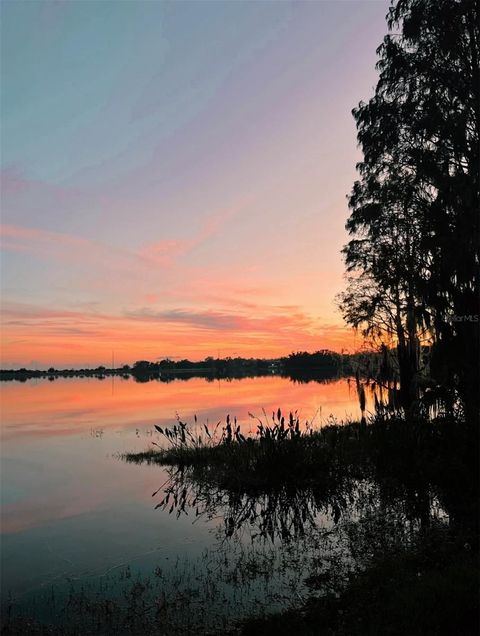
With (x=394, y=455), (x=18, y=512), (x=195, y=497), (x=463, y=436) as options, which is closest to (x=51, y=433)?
(x=18, y=512)

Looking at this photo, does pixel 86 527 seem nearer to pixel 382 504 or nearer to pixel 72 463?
pixel 382 504

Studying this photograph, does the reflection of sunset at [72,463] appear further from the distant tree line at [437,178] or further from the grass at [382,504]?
the distant tree line at [437,178]

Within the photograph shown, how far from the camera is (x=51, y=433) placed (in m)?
31.7

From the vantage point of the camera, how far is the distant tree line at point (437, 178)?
49.0 feet

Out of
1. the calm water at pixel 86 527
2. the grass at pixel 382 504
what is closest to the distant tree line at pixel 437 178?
the grass at pixel 382 504

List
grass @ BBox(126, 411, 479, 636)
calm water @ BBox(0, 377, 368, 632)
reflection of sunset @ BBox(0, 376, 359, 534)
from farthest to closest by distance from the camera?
reflection of sunset @ BBox(0, 376, 359, 534) → calm water @ BBox(0, 377, 368, 632) → grass @ BBox(126, 411, 479, 636)

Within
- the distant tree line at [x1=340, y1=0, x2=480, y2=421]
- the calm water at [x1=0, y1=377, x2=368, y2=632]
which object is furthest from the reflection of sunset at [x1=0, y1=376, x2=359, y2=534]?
the distant tree line at [x1=340, y1=0, x2=480, y2=421]

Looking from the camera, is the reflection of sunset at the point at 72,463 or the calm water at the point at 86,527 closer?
the calm water at the point at 86,527

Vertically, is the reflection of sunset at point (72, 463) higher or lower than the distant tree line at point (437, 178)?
lower

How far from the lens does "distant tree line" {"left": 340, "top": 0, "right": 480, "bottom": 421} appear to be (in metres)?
14.9

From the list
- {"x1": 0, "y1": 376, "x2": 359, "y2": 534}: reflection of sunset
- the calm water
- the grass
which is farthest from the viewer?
{"x1": 0, "y1": 376, "x2": 359, "y2": 534}: reflection of sunset

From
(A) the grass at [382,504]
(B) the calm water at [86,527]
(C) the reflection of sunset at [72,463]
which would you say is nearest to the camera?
(A) the grass at [382,504]

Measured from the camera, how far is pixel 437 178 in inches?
615

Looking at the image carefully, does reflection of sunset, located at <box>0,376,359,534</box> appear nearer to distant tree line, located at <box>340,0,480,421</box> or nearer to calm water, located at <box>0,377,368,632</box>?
calm water, located at <box>0,377,368,632</box>
